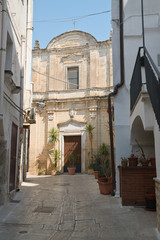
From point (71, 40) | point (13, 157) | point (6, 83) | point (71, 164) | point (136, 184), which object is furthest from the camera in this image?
point (71, 40)

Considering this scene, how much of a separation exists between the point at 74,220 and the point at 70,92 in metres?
13.3

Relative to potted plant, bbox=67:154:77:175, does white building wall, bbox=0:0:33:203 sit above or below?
above

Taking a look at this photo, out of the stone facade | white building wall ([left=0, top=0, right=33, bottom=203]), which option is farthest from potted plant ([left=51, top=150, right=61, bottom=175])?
white building wall ([left=0, top=0, right=33, bottom=203])

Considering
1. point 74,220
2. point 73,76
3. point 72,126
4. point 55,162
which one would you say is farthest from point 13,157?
point 73,76

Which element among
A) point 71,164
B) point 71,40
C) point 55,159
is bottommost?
point 71,164

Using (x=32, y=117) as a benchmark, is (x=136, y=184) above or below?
below

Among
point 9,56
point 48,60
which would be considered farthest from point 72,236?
point 48,60

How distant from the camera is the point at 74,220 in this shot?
5.47 metres

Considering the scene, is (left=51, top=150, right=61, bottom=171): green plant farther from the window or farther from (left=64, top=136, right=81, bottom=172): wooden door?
the window

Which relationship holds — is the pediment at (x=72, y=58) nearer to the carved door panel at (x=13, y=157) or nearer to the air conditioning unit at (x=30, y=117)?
the air conditioning unit at (x=30, y=117)

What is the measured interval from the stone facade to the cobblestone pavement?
933cm

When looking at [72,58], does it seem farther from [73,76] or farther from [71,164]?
[71,164]

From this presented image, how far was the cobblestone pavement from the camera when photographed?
443 cm

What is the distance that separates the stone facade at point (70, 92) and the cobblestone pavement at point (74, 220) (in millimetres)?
9330
